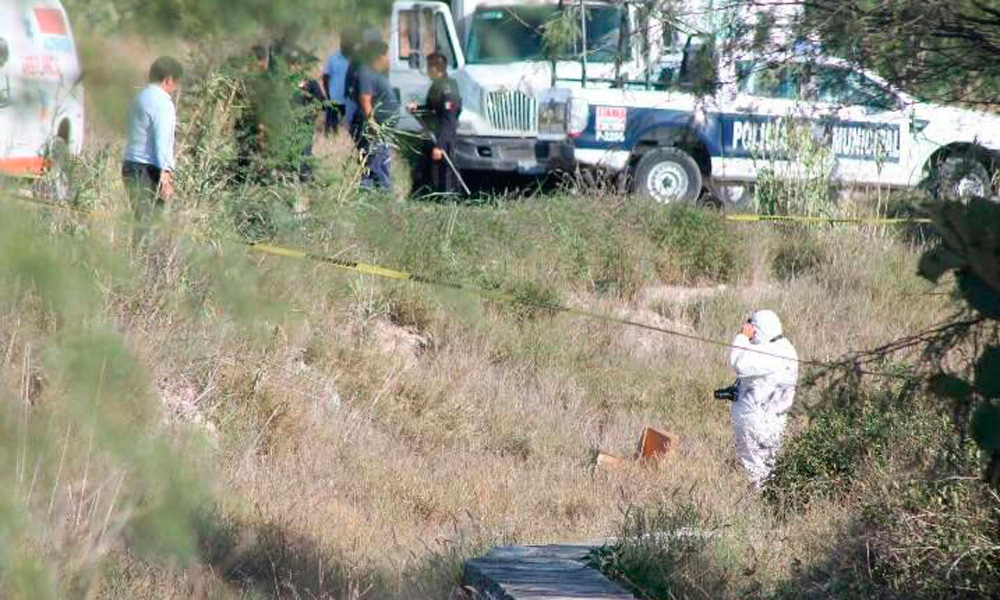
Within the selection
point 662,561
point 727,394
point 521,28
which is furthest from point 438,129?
point 521,28

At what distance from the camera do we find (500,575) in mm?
5859

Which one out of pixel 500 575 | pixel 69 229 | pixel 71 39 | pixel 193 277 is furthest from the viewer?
pixel 500 575

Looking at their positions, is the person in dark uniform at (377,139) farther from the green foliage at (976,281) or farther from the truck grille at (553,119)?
the green foliage at (976,281)

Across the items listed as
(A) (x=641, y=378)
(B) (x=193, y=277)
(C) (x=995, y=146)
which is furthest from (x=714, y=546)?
(A) (x=641, y=378)

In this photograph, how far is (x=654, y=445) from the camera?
991cm

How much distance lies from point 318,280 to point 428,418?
5.60 ft

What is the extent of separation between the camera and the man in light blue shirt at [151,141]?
2512 millimetres

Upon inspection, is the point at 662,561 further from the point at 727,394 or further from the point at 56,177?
the point at 56,177

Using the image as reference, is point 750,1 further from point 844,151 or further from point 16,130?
point 844,151

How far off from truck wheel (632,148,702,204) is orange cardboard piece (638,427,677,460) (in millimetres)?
6205

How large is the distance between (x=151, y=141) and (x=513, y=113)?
1420 centimetres

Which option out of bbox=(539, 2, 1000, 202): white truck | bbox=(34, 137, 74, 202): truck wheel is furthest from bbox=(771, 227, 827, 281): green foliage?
bbox=(34, 137, 74, 202): truck wheel

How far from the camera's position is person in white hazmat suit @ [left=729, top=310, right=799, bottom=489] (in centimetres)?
870

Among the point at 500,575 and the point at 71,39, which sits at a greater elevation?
the point at 71,39
